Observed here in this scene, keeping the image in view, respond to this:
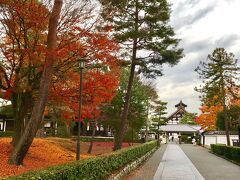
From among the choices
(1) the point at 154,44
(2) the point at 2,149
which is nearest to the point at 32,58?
(2) the point at 2,149

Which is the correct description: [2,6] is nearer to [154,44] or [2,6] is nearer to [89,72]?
[89,72]

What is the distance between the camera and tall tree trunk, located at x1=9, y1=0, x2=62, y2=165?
13.9 meters

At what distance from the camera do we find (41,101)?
1400 centimetres

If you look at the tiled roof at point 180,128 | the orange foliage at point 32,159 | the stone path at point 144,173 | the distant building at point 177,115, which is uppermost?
the distant building at point 177,115

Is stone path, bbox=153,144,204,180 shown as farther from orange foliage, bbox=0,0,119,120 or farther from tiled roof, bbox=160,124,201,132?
tiled roof, bbox=160,124,201,132

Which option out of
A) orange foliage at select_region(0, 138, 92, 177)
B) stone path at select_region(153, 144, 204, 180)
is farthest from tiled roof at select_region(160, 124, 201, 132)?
orange foliage at select_region(0, 138, 92, 177)

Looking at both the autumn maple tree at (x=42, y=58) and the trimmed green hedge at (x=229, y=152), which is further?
the trimmed green hedge at (x=229, y=152)

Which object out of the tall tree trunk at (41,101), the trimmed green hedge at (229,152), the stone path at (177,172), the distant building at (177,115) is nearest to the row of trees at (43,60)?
the tall tree trunk at (41,101)

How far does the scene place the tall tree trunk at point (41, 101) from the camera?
13938 mm

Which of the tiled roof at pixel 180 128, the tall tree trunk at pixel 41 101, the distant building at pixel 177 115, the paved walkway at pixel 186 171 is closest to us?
the tall tree trunk at pixel 41 101

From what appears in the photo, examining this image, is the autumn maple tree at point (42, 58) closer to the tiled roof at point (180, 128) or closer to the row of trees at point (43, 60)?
the row of trees at point (43, 60)

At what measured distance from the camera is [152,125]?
62.1 m

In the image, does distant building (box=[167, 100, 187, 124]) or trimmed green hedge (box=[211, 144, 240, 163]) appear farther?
distant building (box=[167, 100, 187, 124])

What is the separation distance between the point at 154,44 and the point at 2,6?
11465mm
